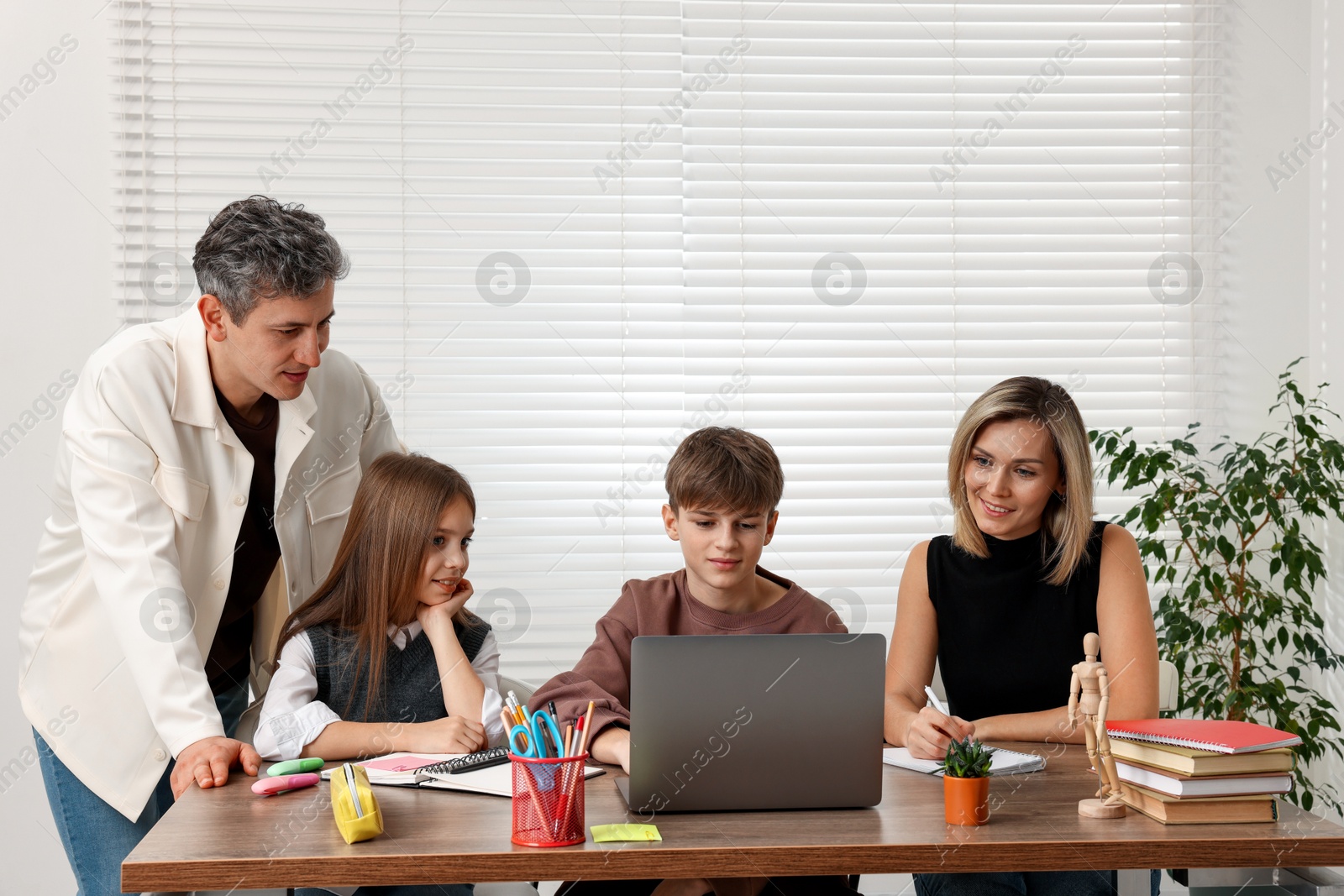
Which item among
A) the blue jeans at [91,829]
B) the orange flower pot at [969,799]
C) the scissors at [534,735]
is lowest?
the blue jeans at [91,829]

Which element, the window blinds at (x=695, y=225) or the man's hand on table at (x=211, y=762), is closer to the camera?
the man's hand on table at (x=211, y=762)

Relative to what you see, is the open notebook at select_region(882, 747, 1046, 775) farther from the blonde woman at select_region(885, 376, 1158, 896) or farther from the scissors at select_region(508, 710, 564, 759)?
the scissors at select_region(508, 710, 564, 759)

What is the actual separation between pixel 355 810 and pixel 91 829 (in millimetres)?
968

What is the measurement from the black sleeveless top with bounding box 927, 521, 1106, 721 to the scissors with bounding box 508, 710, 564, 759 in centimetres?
98

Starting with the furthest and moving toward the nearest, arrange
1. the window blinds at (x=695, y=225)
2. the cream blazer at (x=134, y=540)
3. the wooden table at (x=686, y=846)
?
1. the window blinds at (x=695, y=225)
2. the cream blazer at (x=134, y=540)
3. the wooden table at (x=686, y=846)

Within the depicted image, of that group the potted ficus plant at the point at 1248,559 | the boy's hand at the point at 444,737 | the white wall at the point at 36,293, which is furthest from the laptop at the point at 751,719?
the white wall at the point at 36,293

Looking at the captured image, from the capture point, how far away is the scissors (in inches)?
48.3

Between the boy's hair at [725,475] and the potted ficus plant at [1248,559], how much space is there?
1485mm

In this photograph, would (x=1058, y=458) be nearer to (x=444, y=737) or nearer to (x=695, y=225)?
(x=444, y=737)

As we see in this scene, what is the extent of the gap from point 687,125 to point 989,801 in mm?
2333

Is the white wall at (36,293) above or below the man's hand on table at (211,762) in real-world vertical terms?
above

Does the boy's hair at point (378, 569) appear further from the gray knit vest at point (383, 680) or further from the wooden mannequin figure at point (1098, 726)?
the wooden mannequin figure at point (1098, 726)

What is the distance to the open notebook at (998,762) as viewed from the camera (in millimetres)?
1553

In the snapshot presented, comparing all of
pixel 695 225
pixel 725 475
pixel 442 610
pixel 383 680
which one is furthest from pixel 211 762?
pixel 695 225
